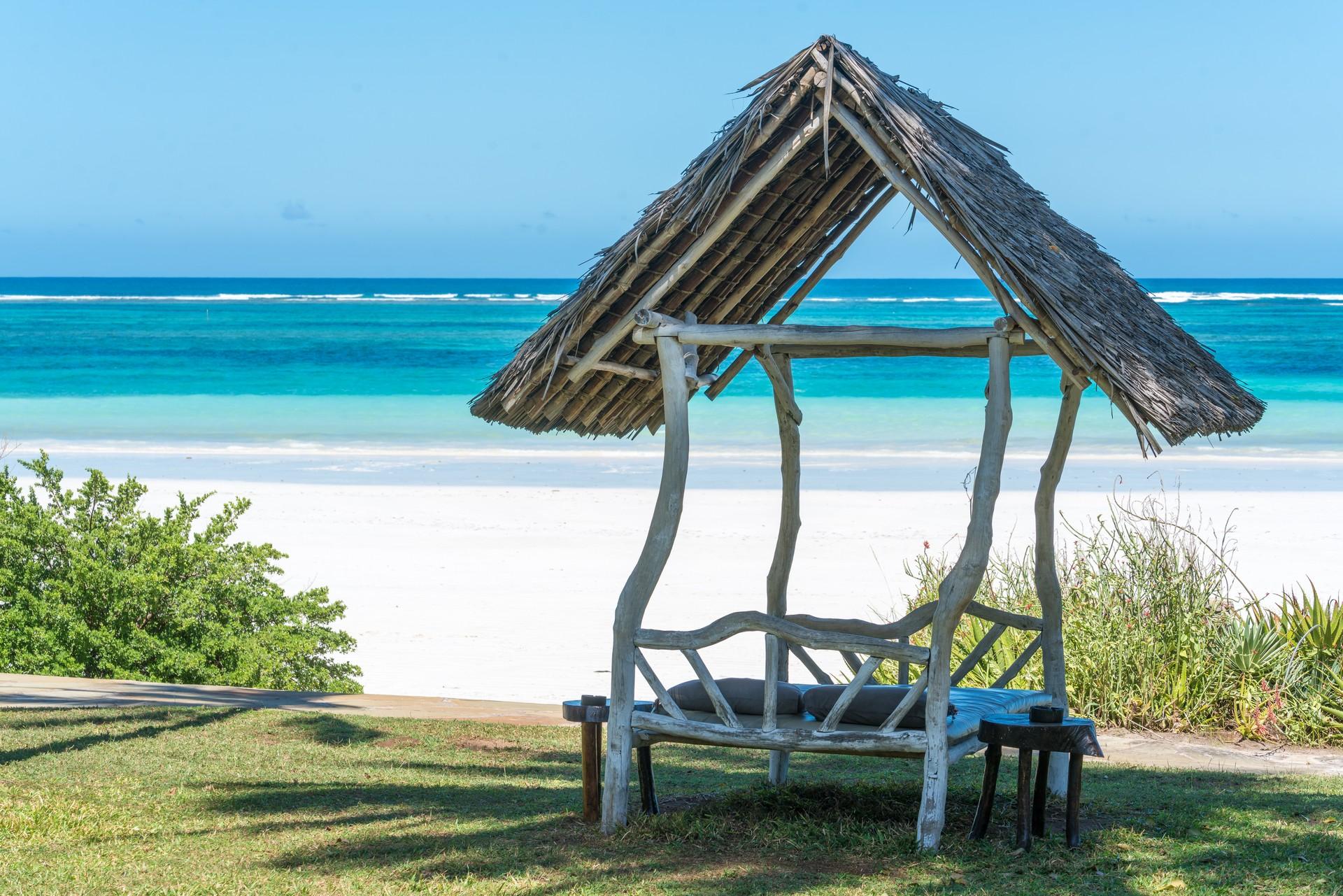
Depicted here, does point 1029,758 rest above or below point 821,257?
below

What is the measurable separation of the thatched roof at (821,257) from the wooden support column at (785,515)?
335 mm

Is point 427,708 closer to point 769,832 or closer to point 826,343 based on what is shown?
point 769,832

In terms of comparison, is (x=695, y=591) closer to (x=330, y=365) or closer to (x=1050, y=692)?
(x=1050, y=692)

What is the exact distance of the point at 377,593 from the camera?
11.6 m

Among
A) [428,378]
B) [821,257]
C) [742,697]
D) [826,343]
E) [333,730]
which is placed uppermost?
[428,378]

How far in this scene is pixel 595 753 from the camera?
504cm

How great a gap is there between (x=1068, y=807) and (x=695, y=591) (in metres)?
6.96

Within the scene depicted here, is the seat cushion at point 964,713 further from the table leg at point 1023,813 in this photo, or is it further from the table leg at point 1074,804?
the table leg at point 1074,804

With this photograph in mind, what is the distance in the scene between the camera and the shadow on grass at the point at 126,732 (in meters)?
6.23

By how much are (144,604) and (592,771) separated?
14.9ft

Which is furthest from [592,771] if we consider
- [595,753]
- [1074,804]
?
[1074,804]

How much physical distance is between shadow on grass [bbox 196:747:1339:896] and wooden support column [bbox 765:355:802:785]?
0.53 m

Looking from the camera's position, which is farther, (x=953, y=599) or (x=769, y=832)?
(x=769, y=832)

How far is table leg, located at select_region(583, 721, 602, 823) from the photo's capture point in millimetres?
5039
